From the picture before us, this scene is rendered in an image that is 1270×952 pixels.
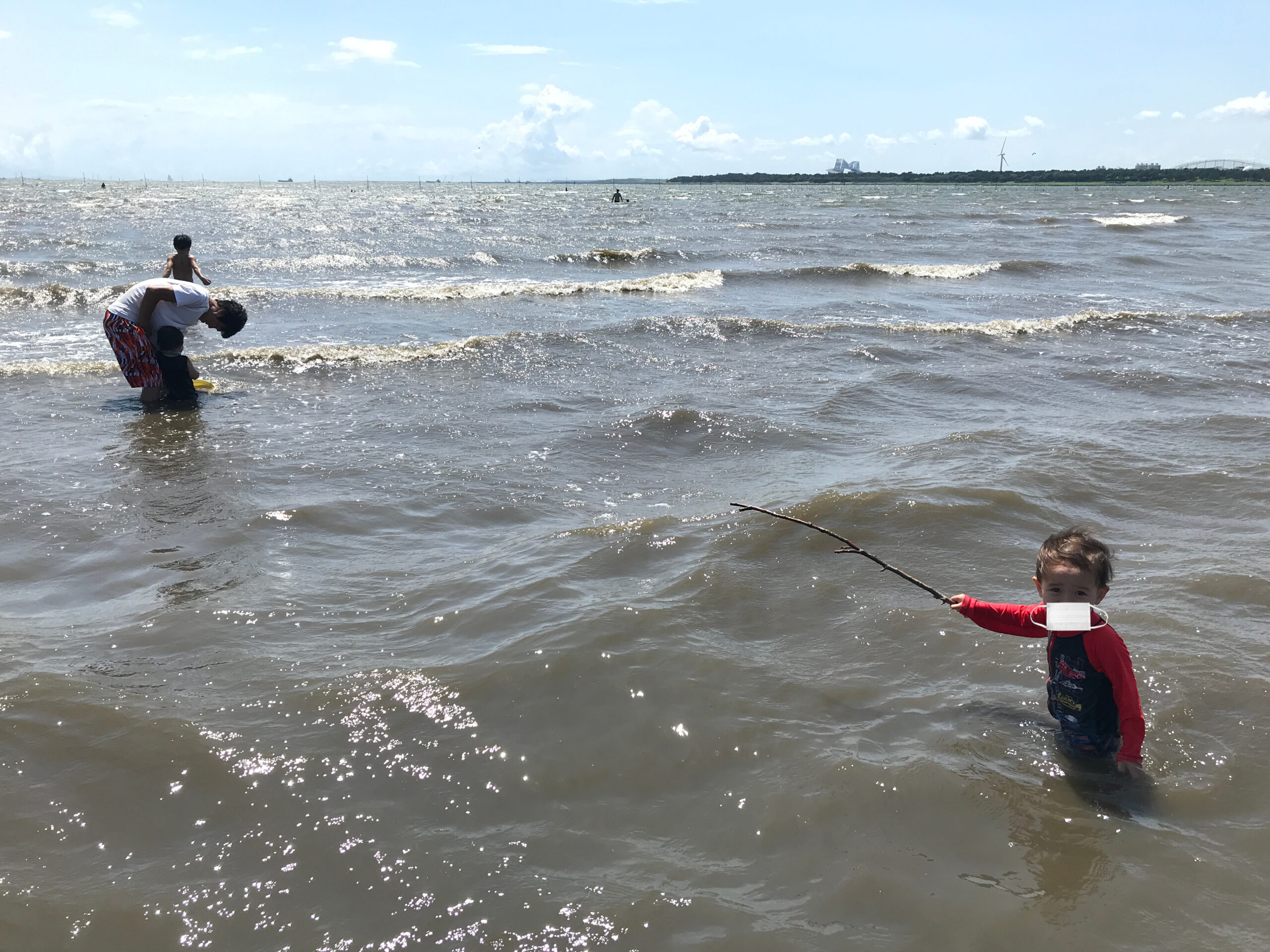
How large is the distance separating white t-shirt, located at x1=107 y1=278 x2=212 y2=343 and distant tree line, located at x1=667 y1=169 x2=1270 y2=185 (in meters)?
132

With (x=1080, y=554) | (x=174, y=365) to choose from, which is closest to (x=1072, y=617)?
(x=1080, y=554)

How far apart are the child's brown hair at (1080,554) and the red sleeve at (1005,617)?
0.50ft

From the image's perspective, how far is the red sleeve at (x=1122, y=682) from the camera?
111 inches

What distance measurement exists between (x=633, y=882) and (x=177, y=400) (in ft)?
24.7

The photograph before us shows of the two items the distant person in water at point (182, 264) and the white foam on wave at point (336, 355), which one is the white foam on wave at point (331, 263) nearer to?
the white foam on wave at point (336, 355)

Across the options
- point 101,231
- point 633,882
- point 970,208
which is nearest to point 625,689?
point 633,882

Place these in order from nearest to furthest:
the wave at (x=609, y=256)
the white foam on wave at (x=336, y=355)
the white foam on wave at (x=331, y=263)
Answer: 1. the white foam on wave at (x=336, y=355)
2. the white foam on wave at (x=331, y=263)
3. the wave at (x=609, y=256)

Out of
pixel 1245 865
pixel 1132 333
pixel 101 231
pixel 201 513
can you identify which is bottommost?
pixel 1245 865

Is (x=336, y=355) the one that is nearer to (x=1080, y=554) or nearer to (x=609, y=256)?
(x=1080, y=554)

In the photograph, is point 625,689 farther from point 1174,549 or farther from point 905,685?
point 1174,549

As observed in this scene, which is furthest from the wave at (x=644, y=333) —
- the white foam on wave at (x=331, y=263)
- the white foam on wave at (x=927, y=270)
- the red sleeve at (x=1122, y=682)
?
the white foam on wave at (x=331, y=263)

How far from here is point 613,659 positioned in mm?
3514

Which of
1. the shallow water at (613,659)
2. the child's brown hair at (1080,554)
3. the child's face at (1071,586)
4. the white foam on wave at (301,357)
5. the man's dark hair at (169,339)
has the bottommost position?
the shallow water at (613,659)

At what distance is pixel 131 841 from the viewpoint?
2551mm
